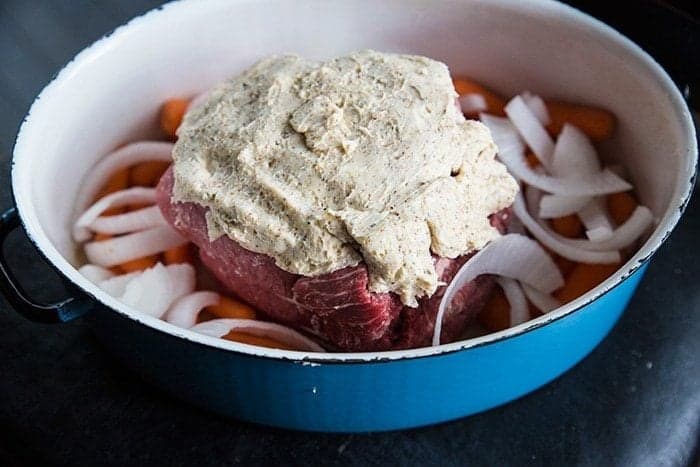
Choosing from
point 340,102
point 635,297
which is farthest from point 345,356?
point 635,297

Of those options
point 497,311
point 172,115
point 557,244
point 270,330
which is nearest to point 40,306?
point 270,330

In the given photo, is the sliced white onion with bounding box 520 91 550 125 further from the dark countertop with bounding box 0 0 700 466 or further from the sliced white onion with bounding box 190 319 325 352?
the sliced white onion with bounding box 190 319 325 352

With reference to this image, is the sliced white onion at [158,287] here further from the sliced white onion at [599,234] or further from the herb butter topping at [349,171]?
the sliced white onion at [599,234]

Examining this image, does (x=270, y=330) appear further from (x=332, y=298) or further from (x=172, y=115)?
(x=172, y=115)

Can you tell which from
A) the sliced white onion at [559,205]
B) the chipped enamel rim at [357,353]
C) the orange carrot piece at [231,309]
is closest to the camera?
the chipped enamel rim at [357,353]

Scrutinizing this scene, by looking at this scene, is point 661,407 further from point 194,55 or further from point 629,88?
point 194,55

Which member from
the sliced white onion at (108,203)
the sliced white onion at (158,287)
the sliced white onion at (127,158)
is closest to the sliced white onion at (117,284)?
the sliced white onion at (158,287)
